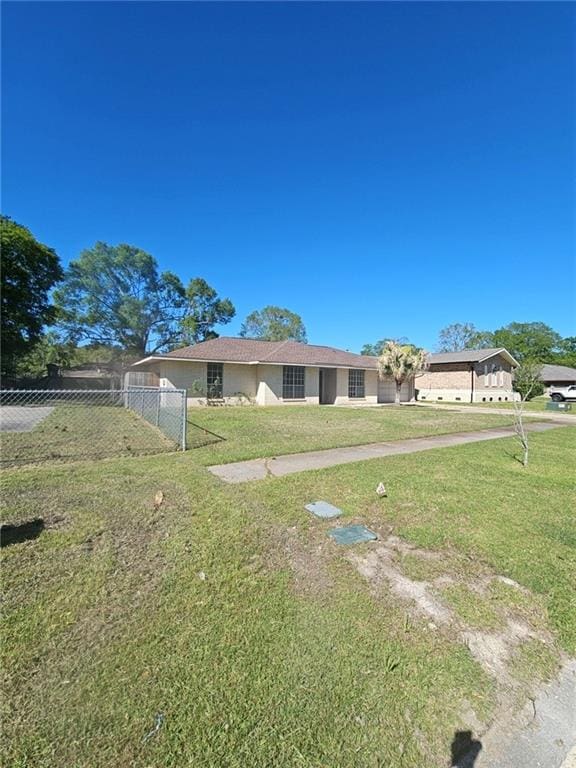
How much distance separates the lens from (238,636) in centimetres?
215

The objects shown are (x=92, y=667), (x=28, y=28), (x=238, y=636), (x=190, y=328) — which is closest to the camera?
(x=92, y=667)

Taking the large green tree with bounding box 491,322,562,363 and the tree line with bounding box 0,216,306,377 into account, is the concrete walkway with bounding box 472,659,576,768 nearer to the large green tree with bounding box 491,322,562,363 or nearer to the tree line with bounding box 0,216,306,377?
the tree line with bounding box 0,216,306,377

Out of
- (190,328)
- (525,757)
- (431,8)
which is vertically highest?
(431,8)

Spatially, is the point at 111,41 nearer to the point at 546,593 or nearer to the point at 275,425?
the point at 275,425

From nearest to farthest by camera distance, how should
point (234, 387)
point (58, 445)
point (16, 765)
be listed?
1. point (16, 765)
2. point (58, 445)
3. point (234, 387)

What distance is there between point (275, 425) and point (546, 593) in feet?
29.2

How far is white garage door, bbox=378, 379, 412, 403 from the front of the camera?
952 inches

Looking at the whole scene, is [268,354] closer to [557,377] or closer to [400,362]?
[400,362]

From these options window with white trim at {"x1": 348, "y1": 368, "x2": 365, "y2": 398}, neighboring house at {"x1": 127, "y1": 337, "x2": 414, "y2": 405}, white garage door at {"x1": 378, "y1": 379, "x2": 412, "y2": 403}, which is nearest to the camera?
neighboring house at {"x1": 127, "y1": 337, "x2": 414, "y2": 405}

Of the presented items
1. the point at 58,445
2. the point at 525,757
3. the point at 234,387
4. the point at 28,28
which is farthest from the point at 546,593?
the point at 234,387

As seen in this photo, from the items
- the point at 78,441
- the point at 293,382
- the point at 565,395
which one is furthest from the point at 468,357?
the point at 78,441

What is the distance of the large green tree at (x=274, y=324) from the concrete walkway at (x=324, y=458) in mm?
45882

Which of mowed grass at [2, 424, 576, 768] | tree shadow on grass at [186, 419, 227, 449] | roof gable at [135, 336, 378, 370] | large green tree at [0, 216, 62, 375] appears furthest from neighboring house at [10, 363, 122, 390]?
mowed grass at [2, 424, 576, 768]

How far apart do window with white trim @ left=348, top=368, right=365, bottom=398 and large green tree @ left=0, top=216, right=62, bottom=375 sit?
20051 millimetres
